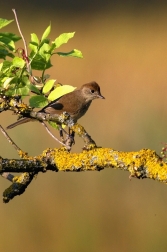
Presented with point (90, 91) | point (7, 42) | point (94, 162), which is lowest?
point (94, 162)

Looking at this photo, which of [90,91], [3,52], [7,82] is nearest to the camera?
[7,82]

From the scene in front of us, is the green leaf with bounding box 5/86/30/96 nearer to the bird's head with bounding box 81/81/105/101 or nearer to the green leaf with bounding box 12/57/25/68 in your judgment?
the green leaf with bounding box 12/57/25/68

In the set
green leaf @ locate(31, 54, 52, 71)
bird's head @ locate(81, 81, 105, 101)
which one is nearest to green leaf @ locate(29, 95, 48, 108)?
green leaf @ locate(31, 54, 52, 71)

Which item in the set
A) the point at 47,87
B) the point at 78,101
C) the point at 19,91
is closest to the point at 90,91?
the point at 78,101

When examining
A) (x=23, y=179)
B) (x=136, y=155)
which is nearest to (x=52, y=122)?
(x=23, y=179)

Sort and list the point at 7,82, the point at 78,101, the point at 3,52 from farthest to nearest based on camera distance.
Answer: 1. the point at 78,101
2. the point at 3,52
3. the point at 7,82

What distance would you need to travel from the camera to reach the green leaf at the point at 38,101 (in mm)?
2408

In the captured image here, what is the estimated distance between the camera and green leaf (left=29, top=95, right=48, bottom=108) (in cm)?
241

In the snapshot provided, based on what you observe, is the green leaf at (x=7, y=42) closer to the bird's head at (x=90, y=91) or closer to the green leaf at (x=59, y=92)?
the green leaf at (x=59, y=92)

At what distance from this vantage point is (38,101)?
2424mm

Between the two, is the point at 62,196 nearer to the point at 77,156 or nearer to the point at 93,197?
the point at 93,197

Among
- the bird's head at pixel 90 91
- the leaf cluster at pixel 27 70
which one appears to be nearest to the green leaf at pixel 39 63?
the leaf cluster at pixel 27 70

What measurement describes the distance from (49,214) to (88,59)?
4.44m

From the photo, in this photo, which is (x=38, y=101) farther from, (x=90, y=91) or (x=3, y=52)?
(x=90, y=91)
